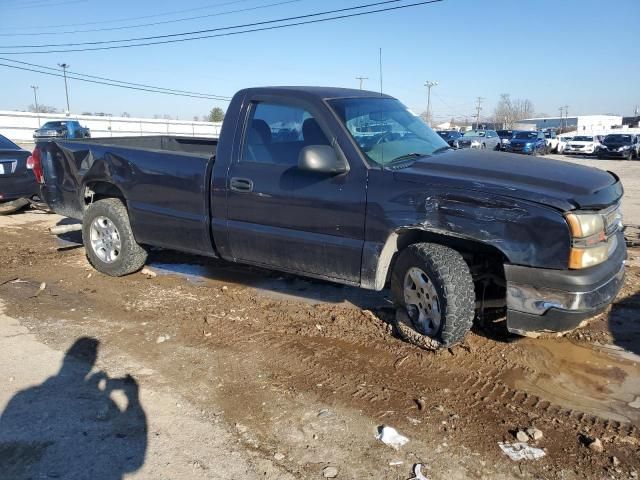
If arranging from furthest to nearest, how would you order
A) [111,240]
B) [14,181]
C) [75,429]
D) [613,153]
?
[613,153]
[14,181]
[111,240]
[75,429]

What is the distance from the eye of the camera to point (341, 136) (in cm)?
406

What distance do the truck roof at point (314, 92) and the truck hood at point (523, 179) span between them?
0.97 metres

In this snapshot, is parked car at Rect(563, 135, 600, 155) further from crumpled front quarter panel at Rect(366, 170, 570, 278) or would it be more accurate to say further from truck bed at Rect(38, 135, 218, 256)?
crumpled front quarter panel at Rect(366, 170, 570, 278)

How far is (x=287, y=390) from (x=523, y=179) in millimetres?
2080

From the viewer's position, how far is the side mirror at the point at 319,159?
3840 mm

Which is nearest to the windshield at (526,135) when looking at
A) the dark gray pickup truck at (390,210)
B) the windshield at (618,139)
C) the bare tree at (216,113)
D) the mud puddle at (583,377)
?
the windshield at (618,139)

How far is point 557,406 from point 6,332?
417cm

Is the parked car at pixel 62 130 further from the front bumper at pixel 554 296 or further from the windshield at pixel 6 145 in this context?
the front bumper at pixel 554 296

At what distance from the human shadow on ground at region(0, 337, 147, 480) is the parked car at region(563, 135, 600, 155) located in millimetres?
34911

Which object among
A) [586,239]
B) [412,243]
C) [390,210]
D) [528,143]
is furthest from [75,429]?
A: [528,143]

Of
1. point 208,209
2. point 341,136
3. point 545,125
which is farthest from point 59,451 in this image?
point 545,125

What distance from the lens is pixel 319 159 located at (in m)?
3.85

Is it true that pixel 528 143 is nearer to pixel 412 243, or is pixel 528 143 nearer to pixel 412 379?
pixel 412 243

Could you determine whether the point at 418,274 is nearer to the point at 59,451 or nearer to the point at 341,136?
the point at 341,136
